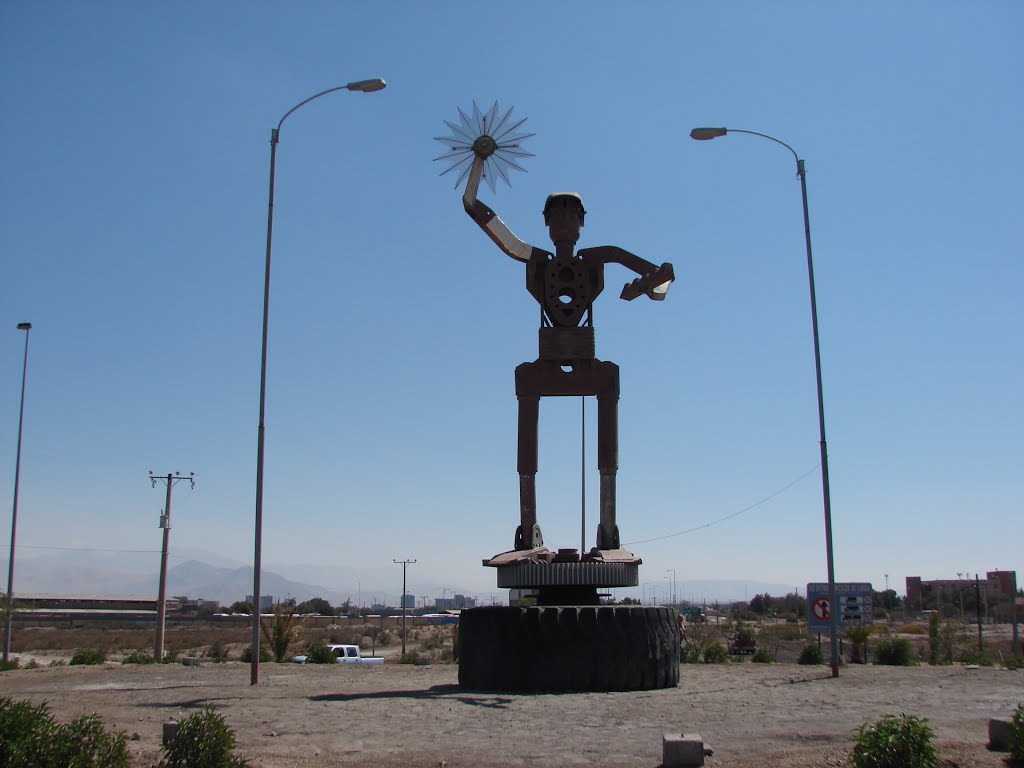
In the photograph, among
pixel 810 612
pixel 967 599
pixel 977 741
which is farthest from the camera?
pixel 967 599

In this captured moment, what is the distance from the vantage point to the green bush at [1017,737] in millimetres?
8039

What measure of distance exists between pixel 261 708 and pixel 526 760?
4960mm

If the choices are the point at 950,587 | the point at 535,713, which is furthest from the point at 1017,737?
the point at 950,587

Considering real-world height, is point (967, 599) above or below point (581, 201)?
below

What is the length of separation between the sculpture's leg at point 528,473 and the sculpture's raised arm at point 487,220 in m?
2.51

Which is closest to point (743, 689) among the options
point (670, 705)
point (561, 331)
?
point (670, 705)

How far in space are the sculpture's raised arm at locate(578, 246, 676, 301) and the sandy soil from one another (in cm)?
755

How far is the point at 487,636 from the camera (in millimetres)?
14672

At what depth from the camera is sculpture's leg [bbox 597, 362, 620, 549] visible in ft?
56.9

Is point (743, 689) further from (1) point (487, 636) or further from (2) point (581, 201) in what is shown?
(2) point (581, 201)

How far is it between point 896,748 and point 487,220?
42.2 feet

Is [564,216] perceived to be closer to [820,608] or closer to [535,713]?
[535,713]

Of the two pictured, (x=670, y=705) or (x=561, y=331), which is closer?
(x=670, y=705)

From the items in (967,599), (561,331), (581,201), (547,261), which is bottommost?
(967,599)
